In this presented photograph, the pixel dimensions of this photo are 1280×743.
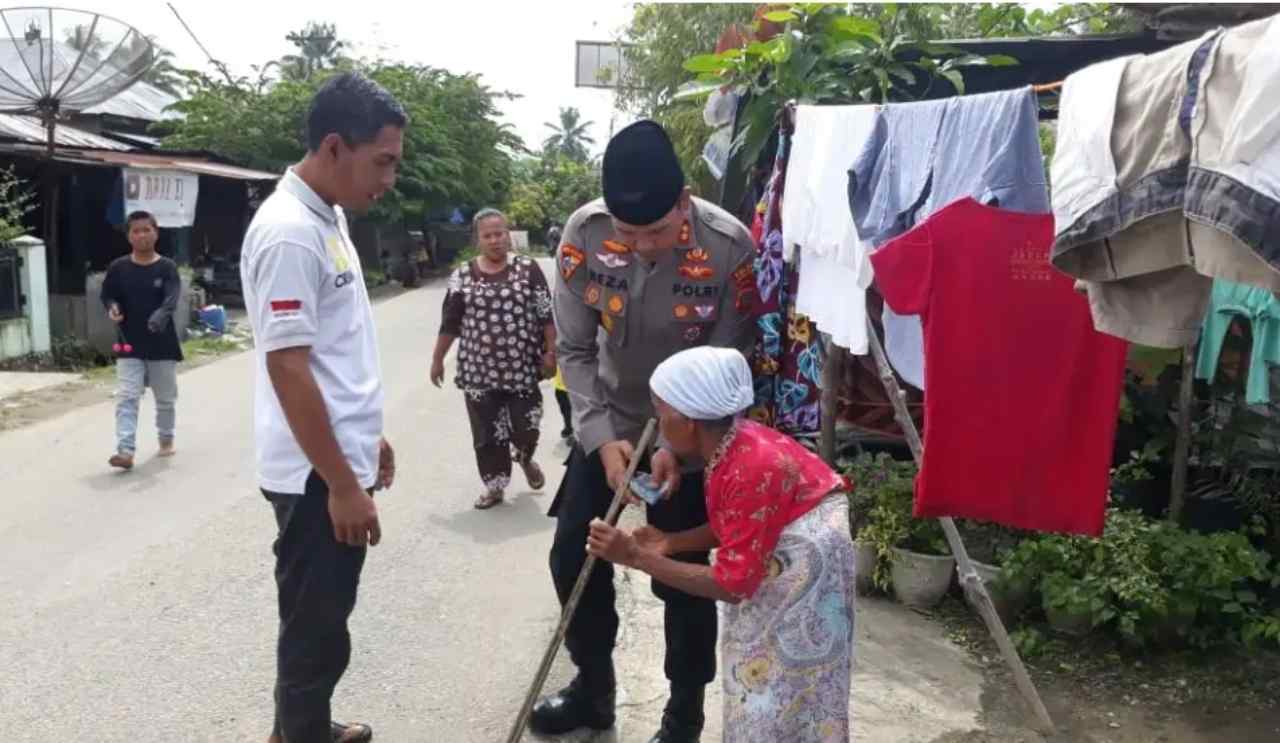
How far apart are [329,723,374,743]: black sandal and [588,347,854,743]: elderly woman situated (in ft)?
4.73

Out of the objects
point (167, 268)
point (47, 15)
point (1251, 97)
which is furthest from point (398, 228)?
point (1251, 97)

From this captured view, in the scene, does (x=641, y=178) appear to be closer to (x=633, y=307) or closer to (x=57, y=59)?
(x=633, y=307)

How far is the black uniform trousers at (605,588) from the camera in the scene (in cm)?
327

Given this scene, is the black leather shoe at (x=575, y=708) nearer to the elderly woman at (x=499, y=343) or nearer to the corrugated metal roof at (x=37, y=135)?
the elderly woman at (x=499, y=343)

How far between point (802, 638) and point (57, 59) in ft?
40.2

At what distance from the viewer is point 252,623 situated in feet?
14.8

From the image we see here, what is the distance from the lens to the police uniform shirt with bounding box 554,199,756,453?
3289mm

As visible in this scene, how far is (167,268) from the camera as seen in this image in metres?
7.32

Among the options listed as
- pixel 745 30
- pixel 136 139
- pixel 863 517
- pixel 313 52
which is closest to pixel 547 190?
pixel 313 52

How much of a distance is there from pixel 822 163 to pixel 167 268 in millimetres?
4932

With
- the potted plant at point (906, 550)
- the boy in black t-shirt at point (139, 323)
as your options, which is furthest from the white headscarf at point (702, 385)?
the boy in black t-shirt at point (139, 323)

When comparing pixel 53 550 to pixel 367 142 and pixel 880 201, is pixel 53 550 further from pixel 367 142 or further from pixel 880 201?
pixel 880 201

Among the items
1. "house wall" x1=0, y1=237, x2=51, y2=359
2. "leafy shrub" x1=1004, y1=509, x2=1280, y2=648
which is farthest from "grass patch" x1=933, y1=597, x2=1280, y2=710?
"house wall" x1=0, y1=237, x2=51, y2=359

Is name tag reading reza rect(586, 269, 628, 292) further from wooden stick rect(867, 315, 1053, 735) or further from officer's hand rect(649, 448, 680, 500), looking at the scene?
wooden stick rect(867, 315, 1053, 735)
